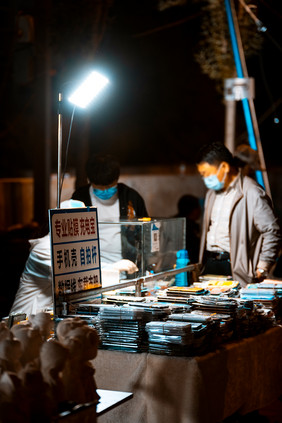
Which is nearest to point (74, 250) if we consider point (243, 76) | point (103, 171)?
point (103, 171)

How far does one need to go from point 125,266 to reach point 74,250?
2.65 ft

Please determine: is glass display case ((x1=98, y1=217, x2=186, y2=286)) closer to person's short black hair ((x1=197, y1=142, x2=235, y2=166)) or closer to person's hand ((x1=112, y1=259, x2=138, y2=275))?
person's hand ((x1=112, y1=259, x2=138, y2=275))

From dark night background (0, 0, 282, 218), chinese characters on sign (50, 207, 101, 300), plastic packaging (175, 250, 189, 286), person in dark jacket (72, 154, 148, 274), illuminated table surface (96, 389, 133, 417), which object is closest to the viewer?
illuminated table surface (96, 389, 133, 417)

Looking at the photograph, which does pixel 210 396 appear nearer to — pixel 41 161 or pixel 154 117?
pixel 41 161

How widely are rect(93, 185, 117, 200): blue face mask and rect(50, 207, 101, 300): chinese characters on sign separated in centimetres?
141

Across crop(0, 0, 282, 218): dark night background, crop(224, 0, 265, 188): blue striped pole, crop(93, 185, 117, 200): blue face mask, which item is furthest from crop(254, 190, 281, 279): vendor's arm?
crop(224, 0, 265, 188): blue striped pole

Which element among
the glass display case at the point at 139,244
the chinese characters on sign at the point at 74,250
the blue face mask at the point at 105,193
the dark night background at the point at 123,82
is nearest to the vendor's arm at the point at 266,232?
the glass display case at the point at 139,244

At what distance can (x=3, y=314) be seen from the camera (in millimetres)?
7984

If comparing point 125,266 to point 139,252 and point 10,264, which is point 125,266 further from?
point 10,264

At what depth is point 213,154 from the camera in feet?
18.3

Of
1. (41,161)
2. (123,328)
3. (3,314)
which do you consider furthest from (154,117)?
(123,328)

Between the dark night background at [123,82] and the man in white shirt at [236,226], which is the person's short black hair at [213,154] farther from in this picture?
the dark night background at [123,82]

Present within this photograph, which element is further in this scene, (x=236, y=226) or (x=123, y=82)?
(x=123, y=82)

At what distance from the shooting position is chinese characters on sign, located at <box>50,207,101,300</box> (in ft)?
12.2
